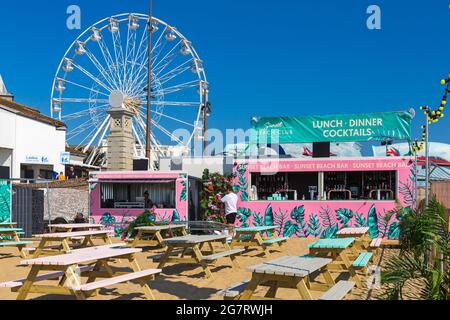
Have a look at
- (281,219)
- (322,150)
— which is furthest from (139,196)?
(322,150)

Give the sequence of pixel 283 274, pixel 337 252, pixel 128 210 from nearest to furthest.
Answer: pixel 283 274
pixel 337 252
pixel 128 210

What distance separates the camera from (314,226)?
46.0ft

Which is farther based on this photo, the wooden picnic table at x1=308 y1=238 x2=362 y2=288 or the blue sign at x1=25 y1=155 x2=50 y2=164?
the blue sign at x1=25 y1=155 x2=50 y2=164

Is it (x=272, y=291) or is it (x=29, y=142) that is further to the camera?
(x=29, y=142)

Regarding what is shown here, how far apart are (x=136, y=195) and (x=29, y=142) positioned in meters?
14.3

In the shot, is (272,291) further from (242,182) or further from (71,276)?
(242,182)

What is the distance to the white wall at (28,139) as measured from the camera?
25547 mm

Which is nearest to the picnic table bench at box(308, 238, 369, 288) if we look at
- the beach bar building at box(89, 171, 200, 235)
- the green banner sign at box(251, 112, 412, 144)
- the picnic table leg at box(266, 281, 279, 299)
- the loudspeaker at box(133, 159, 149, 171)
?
the picnic table leg at box(266, 281, 279, 299)

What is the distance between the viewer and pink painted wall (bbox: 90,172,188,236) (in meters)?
14.7

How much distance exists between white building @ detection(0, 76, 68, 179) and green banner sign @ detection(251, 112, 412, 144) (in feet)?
50.1

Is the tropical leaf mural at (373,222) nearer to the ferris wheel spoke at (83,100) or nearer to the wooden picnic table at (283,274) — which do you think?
the wooden picnic table at (283,274)

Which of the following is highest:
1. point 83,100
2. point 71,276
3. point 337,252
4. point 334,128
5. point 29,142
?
point 83,100

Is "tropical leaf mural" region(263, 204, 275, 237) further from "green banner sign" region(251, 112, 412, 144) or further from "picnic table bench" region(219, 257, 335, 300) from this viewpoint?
"picnic table bench" region(219, 257, 335, 300)
